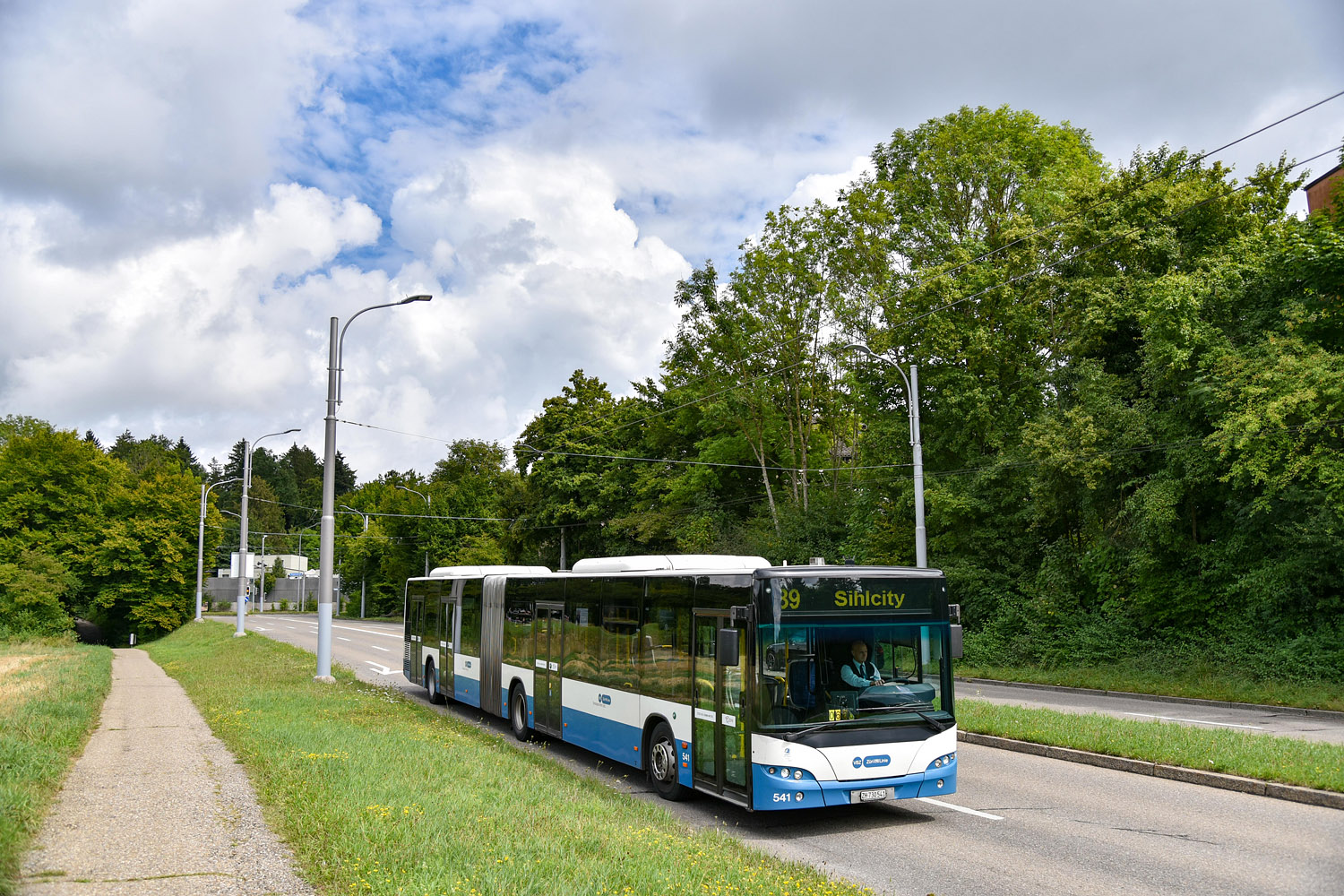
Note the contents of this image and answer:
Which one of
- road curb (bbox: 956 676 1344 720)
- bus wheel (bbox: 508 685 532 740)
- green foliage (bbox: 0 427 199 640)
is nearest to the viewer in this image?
bus wheel (bbox: 508 685 532 740)

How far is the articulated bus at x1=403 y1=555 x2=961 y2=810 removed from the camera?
930cm

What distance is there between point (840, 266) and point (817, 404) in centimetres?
598

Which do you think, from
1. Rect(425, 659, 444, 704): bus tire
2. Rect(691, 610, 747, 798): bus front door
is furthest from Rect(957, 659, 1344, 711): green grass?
Rect(425, 659, 444, 704): bus tire

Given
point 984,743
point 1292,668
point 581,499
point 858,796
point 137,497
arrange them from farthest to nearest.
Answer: point 137,497
point 581,499
point 1292,668
point 984,743
point 858,796

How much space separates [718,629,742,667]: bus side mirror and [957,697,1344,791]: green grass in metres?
6.10

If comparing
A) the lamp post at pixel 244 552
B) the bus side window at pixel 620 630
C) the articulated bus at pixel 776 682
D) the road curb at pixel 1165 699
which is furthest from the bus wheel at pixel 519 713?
the lamp post at pixel 244 552

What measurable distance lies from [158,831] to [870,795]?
Answer: 245 inches

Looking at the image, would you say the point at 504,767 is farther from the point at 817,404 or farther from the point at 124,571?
the point at 124,571

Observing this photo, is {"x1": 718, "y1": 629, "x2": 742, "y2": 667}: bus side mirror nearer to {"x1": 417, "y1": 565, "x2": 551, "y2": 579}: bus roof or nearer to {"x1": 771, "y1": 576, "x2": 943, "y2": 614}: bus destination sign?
{"x1": 771, "y1": 576, "x2": 943, "y2": 614}: bus destination sign

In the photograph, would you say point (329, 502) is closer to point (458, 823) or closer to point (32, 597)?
point (458, 823)

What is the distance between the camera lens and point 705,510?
144ft

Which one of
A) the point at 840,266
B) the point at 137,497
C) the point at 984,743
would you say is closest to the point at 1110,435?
the point at 984,743

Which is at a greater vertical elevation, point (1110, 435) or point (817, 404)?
point (817, 404)

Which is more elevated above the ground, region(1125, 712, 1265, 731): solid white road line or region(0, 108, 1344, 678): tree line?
region(0, 108, 1344, 678): tree line
